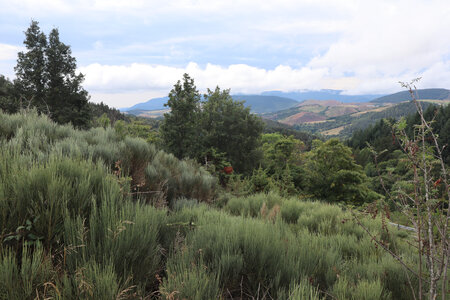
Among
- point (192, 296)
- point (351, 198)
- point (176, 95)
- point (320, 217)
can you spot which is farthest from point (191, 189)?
point (176, 95)

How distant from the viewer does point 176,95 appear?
2359 centimetres

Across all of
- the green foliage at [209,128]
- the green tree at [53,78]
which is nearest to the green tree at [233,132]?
the green foliage at [209,128]

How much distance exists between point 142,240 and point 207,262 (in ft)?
1.81

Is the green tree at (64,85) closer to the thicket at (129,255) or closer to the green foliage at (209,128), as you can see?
the green foliage at (209,128)

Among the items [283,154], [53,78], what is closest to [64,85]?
[53,78]

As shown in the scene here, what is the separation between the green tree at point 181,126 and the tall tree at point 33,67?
1706 centimetres

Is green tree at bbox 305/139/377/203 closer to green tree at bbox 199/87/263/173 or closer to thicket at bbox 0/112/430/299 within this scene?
green tree at bbox 199/87/263/173

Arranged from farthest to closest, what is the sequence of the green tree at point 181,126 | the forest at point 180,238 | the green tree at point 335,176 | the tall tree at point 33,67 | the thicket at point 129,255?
the tall tree at point 33,67 → the green tree at point 181,126 → the green tree at point 335,176 → the forest at point 180,238 → the thicket at point 129,255

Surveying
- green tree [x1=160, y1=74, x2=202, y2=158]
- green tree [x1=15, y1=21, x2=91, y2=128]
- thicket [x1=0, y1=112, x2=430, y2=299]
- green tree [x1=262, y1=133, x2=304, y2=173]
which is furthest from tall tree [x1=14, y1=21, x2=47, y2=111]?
thicket [x1=0, y1=112, x2=430, y2=299]

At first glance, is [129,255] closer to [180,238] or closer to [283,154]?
[180,238]

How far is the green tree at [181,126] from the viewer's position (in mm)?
22469

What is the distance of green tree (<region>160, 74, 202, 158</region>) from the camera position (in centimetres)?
2247

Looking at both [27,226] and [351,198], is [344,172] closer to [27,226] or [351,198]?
[351,198]

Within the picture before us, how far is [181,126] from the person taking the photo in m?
22.7
